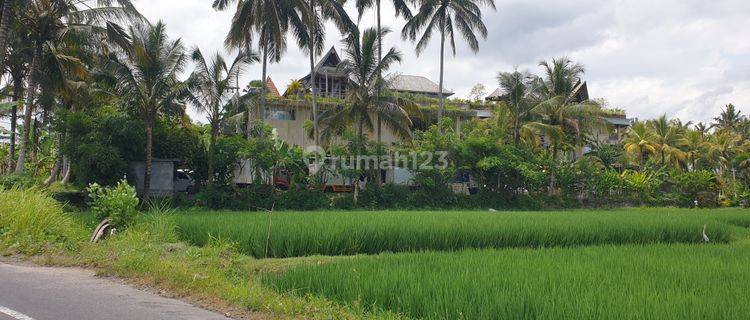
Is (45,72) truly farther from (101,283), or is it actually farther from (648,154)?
(648,154)

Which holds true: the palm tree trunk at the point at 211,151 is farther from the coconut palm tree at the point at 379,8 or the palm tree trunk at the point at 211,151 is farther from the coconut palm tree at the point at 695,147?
the coconut palm tree at the point at 695,147

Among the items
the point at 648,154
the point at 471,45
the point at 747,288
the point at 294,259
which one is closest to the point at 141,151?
the point at 294,259

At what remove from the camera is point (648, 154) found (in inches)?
1655

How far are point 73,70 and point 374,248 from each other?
15207 millimetres

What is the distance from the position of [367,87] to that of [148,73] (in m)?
9.63

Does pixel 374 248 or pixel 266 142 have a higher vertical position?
pixel 266 142

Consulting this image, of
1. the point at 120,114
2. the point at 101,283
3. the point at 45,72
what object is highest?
the point at 45,72

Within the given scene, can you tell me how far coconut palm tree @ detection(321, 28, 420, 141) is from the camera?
26219 mm

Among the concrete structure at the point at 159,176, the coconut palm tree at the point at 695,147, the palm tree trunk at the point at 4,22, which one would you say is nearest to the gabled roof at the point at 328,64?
the concrete structure at the point at 159,176

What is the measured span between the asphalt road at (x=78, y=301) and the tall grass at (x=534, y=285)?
5.03 ft

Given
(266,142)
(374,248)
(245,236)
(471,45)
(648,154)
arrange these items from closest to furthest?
(245,236) < (374,248) < (266,142) < (471,45) < (648,154)

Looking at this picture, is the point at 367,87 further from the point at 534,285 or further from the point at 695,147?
the point at 695,147

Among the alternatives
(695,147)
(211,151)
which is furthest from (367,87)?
(695,147)

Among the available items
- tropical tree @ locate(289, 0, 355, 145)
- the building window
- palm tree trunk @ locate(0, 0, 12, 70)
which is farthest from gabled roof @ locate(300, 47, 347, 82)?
palm tree trunk @ locate(0, 0, 12, 70)
